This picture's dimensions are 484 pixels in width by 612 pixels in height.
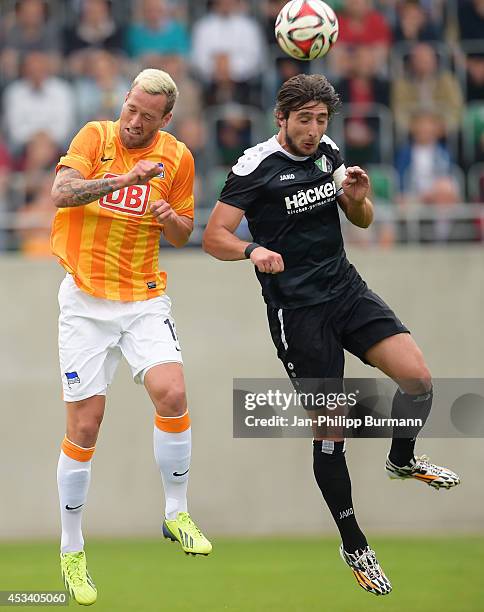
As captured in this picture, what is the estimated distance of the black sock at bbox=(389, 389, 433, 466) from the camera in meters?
7.54

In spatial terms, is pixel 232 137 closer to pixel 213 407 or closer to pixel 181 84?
pixel 181 84

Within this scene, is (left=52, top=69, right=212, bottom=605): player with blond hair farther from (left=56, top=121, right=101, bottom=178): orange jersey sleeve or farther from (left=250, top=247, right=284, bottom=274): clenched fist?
(left=250, top=247, right=284, bottom=274): clenched fist

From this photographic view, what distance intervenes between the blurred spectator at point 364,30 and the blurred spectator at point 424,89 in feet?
1.10

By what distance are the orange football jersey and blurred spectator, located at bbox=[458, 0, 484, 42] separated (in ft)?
22.9

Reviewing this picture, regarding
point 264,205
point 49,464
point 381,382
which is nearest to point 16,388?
point 49,464

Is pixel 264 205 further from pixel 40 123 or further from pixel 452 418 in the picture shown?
pixel 40 123

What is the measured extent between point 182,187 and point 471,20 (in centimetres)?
711

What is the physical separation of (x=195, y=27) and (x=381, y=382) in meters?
4.69

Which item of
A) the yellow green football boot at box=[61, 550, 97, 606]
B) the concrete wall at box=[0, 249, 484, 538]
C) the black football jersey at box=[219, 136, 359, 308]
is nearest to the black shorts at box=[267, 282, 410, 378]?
the black football jersey at box=[219, 136, 359, 308]

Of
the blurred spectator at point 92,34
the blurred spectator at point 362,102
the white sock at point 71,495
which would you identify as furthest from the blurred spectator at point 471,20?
the white sock at point 71,495

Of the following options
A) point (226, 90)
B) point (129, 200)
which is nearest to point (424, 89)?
point (226, 90)

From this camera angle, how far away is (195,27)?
13.2 metres

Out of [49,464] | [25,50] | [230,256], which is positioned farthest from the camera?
[25,50]

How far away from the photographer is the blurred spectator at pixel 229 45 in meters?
12.9
